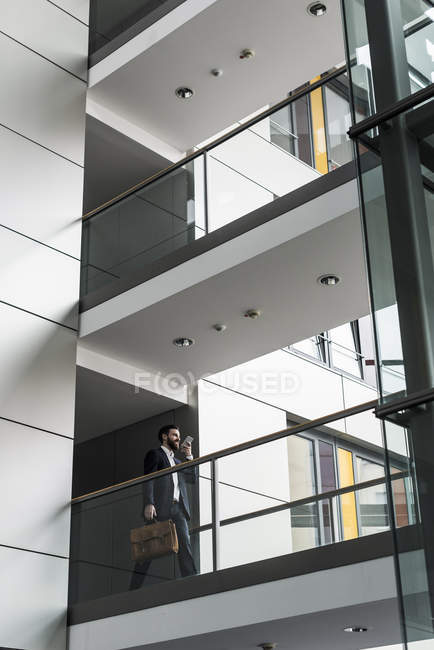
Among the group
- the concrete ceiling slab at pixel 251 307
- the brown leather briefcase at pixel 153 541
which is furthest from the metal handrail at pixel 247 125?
the brown leather briefcase at pixel 153 541

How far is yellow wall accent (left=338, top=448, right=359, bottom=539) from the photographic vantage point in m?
8.12

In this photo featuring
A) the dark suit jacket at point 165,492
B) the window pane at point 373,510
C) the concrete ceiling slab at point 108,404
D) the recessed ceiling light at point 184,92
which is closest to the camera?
the window pane at point 373,510

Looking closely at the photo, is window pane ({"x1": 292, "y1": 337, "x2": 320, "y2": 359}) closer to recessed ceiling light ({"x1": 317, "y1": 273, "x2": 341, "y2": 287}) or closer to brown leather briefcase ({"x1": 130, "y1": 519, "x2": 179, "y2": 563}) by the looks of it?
recessed ceiling light ({"x1": 317, "y1": 273, "x2": 341, "y2": 287})

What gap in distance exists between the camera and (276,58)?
12742 mm

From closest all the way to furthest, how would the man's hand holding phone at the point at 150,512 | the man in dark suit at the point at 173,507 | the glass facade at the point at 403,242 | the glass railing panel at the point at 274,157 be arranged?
the glass facade at the point at 403,242
the man in dark suit at the point at 173,507
the man's hand holding phone at the point at 150,512
the glass railing panel at the point at 274,157

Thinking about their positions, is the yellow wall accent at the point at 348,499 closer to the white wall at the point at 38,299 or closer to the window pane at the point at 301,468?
the window pane at the point at 301,468

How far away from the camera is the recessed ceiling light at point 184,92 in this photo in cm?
1314

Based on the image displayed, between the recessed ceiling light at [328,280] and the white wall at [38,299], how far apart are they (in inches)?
125

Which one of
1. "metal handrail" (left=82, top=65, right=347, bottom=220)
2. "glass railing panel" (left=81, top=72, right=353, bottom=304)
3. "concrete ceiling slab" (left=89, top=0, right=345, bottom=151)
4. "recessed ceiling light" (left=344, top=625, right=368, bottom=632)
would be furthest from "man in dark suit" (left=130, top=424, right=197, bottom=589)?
"concrete ceiling slab" (left=89, top=0, right=345, bottom=151)

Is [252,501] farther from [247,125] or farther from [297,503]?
[247,125]

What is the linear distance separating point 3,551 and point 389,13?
661cm

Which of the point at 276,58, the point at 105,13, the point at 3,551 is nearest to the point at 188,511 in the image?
the point at 3,551

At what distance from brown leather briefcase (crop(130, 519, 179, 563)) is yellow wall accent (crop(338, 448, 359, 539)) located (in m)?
1.86

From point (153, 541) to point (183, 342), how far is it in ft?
10.9
